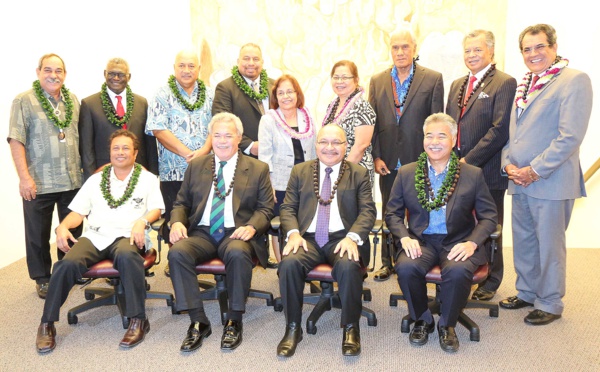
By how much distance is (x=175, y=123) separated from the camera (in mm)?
4434

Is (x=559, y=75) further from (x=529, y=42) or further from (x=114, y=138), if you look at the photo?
(x=114, y=138)

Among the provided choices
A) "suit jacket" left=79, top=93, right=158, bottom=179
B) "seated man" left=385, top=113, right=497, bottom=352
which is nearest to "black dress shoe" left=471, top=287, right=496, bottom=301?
"seated man" left=385, top=113, right=497, bottom=352

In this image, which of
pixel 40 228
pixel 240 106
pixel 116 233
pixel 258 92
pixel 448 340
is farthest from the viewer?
pixel 258 92

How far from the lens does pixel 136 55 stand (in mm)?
6562

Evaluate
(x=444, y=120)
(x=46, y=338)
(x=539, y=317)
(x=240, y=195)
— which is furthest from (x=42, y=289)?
(x=539, y=317)

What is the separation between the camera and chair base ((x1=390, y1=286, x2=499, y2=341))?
3387 millimetres

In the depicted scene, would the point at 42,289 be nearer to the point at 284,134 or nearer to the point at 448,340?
the point at 284,134

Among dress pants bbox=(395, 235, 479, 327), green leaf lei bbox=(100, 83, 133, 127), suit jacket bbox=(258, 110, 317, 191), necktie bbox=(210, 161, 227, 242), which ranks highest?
green leaf lei bbox=(100, 83, 133, 127)

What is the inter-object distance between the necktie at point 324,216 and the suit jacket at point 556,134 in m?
1.31

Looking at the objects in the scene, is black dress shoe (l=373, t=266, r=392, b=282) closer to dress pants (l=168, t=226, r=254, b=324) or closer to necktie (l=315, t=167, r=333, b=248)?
necktie (l=315, t=167, r=333, b=248)

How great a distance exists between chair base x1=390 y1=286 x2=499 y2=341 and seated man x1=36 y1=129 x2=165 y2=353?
5.73ft

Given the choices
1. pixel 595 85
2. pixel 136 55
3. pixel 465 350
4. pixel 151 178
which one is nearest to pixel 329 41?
pixel 136 55

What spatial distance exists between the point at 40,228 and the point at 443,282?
320 cm

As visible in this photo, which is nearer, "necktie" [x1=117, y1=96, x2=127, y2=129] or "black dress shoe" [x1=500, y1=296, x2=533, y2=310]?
"black dress shoe" [x1=500, y1=296, x2=533, y2=310]
